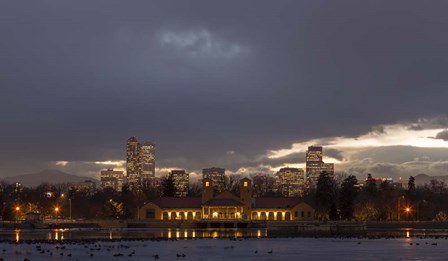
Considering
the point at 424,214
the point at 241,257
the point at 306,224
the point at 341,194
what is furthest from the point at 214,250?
the point at 424,214

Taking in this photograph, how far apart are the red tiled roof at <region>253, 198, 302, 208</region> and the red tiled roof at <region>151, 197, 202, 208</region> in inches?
542

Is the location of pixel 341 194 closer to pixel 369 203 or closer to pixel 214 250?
pixel 369 203

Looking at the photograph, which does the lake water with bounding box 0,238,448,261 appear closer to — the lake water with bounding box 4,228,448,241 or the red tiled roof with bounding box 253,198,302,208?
the lake water with bounding box 4,228,448,241

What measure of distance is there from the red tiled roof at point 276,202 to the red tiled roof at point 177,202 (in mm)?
13765

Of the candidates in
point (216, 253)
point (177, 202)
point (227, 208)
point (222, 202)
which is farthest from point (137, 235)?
point (177, 202)

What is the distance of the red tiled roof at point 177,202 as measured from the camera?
17300 cm

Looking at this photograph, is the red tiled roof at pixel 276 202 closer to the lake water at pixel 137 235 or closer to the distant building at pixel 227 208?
the distant building at pixel 227 208

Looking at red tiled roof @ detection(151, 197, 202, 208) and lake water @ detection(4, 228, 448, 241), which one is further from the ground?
red tiled roof @ detection(151, 197, 202, 208)

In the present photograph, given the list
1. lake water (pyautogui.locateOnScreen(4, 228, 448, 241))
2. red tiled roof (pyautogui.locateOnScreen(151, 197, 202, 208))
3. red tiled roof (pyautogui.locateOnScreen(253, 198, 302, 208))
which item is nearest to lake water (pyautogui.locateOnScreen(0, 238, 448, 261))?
lake water (pyautogui.locateOnScreen(4, 228, 448, 241))

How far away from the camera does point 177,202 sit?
575 ft

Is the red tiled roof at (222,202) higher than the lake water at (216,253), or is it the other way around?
the red tiled roof at (222,202)

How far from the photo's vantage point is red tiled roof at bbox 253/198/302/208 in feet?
565

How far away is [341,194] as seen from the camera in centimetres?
16512

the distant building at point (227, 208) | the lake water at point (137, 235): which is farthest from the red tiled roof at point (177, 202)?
the lake water at point (137, 235)
